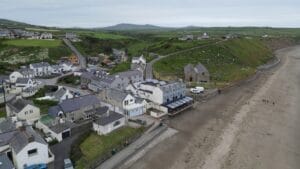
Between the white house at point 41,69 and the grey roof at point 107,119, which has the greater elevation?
the white house at point 41,69

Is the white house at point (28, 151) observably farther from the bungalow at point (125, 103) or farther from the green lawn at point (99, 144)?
the bungalow at point (125, 103)

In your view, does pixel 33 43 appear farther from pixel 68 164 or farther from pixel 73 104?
pixel 68 164

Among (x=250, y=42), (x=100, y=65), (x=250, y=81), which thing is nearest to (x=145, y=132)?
(x=250, y=81)

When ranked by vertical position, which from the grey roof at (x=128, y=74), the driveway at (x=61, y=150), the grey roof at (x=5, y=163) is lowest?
the driveway at (x=61, y=150)

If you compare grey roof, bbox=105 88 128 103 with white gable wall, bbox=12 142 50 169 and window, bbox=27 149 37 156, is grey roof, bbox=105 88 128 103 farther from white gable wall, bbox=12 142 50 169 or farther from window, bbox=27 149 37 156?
window, bbox=27 149 37 156

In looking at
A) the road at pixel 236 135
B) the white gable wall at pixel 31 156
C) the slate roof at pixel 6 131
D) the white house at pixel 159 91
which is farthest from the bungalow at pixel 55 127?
the white house at pixel 159 91

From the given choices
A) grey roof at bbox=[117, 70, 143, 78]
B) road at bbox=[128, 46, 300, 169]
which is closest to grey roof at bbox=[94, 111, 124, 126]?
road at bbox=[128, 46, 300, 169]

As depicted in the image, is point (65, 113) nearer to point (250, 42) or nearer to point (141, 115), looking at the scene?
point (141, 115)
